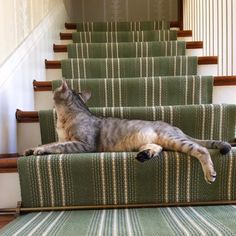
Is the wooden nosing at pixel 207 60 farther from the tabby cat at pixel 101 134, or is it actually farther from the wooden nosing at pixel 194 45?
the tabby cat at pixel 101 134

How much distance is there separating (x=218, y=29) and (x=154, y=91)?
0.83 metres

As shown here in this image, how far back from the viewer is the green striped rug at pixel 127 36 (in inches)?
124

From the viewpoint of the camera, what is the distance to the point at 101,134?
5.61 ft

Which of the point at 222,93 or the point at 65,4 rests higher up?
the point at 65,4

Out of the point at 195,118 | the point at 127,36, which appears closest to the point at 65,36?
the point at 127,36

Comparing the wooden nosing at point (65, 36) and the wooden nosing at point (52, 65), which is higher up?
the wooden nosing at point (65, 36)

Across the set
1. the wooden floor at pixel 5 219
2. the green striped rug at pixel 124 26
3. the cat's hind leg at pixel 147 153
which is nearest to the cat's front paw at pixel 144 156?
the cat's hind leg at pixel 147 153

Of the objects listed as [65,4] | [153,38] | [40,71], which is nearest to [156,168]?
[40,71]

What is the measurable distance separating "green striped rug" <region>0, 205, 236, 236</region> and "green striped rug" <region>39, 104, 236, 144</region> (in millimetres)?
447

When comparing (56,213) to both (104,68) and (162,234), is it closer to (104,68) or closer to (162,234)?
(162,234)

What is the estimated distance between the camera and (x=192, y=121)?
1716mm

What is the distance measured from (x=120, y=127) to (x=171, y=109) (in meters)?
0.24

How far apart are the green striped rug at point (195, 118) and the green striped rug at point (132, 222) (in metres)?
0.45

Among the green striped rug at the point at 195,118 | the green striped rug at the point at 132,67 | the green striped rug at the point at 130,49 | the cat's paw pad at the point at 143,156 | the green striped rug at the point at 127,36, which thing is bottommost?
the cat's paw pad at the point at 143,156
